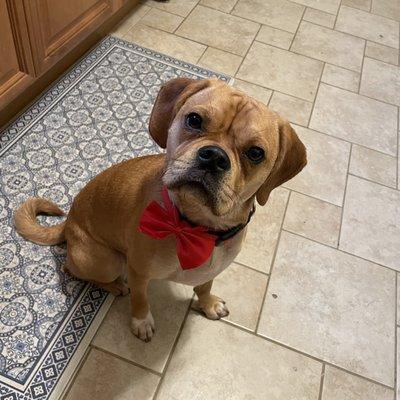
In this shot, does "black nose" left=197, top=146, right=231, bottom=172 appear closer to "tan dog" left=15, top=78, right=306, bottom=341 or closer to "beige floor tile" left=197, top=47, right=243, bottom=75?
"tan dog" left=15, top=78, right=306, bottom=341

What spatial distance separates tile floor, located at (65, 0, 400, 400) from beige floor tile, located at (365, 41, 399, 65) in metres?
0.01

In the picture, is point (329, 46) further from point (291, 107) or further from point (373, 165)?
point (373, 165)

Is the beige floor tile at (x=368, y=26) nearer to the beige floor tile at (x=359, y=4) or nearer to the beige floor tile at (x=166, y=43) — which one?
the beige floor tile at (x=359, y=4)

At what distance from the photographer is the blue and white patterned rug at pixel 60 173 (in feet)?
5.25

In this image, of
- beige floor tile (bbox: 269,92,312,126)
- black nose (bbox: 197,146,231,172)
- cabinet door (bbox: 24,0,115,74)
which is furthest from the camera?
beige floor tile (bbox: 269,92,312,126)

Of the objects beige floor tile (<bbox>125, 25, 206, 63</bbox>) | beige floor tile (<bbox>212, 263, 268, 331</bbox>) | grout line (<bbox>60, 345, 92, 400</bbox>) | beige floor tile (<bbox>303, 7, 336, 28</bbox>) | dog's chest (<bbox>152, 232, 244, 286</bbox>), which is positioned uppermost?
dog's chest (<bbox>152, 232, 244, 286</bbox>)

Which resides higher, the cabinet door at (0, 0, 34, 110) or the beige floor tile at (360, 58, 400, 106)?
the cabinet door at (0, 0, 34, 110)

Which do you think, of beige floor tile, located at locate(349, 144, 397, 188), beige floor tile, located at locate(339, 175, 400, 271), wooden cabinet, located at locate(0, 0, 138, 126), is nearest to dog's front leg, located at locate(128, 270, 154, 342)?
beige floor tile, located at locate(339, 175, 400, 271)

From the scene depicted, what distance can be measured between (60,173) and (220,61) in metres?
1.44

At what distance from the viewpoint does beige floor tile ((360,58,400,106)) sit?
10.3 ft

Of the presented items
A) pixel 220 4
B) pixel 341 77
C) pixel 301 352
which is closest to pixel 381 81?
pixel 341 77

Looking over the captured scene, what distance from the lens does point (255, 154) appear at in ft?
3.86

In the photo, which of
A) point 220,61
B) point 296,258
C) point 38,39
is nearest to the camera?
point 296,258

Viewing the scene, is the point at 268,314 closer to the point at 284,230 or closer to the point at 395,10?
the point at 284,230
